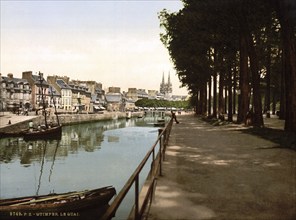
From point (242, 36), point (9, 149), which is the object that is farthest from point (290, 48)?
point (9, 149)

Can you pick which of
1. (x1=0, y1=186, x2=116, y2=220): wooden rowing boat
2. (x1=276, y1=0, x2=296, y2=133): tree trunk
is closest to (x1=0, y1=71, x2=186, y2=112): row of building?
(x1=276, y1=0, x2=296, y2=133): tree trunk

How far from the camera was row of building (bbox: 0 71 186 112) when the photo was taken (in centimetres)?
9244

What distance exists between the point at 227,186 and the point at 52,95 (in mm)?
56729

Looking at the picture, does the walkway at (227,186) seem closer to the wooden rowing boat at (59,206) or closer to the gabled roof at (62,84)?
the wooden rowing boat at (59,206)

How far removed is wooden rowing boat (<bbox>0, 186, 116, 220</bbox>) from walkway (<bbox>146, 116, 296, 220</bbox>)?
2.92m

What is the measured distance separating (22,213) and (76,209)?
1.73m

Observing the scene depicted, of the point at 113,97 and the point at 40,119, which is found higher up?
the point at 113,97

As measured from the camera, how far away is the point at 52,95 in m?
61.5

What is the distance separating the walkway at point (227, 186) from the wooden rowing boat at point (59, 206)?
2.92 m

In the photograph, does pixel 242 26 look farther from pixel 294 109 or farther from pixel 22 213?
pixel 22 213

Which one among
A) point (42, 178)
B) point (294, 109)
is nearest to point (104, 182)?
point (42, 178)

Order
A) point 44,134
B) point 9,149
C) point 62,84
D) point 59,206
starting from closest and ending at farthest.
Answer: point 59,206, point 9,149, point 44,134, point 62,84

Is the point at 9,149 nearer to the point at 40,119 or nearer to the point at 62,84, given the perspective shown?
the point at 40,119

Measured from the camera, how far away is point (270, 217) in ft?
19.4
